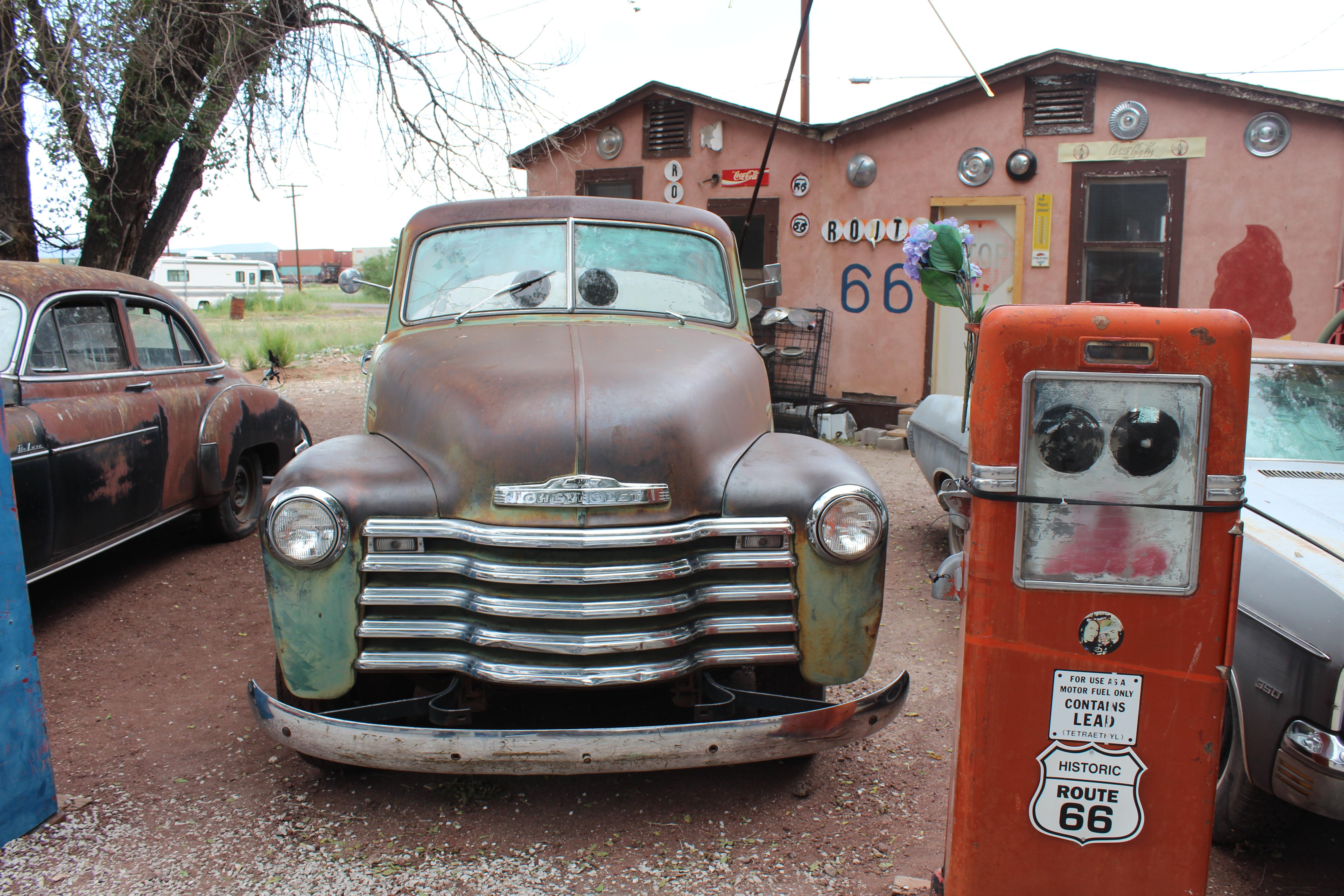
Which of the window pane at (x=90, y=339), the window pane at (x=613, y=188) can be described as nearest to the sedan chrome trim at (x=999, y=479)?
the window pane at (x=90, y=339)

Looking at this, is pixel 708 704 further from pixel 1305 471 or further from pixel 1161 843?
pixel 1305 471

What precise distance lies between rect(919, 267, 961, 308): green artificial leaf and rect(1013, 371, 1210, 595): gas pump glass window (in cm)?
212

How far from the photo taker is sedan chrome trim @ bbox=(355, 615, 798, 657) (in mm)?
2633

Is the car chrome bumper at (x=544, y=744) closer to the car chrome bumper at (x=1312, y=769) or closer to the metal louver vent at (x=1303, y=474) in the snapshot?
the car chrome bumper at (x=1312, y=769)

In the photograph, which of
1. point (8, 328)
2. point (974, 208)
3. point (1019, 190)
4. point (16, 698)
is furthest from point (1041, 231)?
point (16, 698)

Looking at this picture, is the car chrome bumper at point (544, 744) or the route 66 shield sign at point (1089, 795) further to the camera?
A: the car chrome bumper at point (544, 744)

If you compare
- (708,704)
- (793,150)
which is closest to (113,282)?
(708,704)

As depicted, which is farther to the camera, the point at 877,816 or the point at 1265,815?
the point at 877,816

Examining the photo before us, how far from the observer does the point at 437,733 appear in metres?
2.54

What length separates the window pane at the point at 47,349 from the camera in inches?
168

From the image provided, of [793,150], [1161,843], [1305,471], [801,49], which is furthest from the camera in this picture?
[801,49]

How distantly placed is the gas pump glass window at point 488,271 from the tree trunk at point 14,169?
11.9 feet

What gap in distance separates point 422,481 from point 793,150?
8.13 m

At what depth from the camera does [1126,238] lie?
28.8 ft
